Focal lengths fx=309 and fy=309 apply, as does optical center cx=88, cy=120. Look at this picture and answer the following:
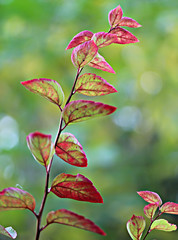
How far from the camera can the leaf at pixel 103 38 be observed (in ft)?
0.64

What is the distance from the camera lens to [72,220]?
0.17 metres

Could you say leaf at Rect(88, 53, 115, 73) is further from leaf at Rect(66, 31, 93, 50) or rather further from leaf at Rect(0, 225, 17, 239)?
leaf at Rect(0, 225, 17, 239)

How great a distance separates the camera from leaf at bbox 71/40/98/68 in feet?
0.61

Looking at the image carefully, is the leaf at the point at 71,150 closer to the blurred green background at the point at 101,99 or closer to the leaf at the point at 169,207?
the leaf at the point at 169,207

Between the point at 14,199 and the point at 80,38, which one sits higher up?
the point at 80,38

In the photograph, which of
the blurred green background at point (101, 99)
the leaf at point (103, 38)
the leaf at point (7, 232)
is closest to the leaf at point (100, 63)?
the leaf at point (103, 38)

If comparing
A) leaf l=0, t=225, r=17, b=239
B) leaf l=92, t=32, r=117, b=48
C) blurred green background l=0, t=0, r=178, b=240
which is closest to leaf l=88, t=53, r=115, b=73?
leaf l=92, t=32, r=117, b=48

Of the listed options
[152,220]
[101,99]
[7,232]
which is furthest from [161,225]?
[101,99]

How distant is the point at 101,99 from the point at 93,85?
1411 millimetres

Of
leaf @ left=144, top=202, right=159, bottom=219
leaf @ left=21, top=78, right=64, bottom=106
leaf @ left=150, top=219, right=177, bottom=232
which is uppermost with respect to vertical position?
leaf @ left=21, top=78, right=64, bottom=106

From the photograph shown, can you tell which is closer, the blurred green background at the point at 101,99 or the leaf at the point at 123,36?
the leaf at the point at 123,36

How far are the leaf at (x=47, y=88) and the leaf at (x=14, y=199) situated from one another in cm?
6

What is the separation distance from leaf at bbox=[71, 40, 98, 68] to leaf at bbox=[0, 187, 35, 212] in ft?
0.28

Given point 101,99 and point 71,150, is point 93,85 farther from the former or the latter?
point 101,99
